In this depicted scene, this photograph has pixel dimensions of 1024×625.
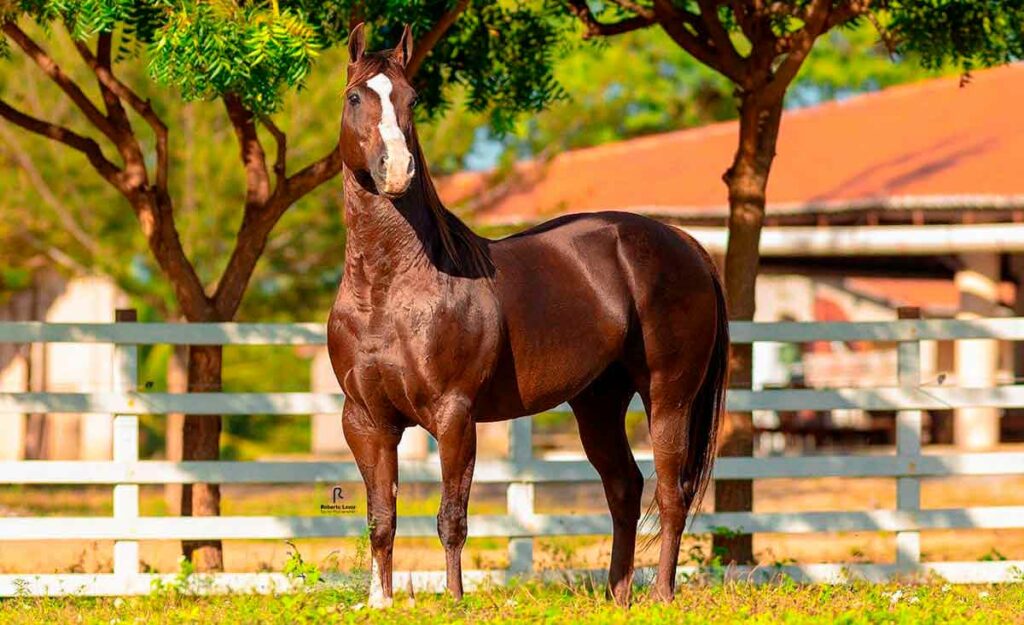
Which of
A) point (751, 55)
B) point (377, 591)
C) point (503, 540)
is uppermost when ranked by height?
point (751, 55)

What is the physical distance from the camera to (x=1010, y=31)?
9414 mm

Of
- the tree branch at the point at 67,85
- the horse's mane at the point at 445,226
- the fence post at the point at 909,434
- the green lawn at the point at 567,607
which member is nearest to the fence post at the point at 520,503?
the green lawn at the point at 567,607

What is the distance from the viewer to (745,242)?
8.71 m

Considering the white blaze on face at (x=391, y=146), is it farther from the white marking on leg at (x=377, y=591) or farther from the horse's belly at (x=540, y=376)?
the white marking on leg at (x=377, y=591)

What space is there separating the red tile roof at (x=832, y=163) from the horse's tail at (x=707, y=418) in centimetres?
985

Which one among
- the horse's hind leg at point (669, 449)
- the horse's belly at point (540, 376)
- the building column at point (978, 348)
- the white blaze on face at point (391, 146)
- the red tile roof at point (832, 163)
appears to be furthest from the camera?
the building column at point (978, 348)

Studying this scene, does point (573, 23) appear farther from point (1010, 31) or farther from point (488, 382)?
point (488, 382)

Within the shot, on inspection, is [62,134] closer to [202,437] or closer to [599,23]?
[202,437]

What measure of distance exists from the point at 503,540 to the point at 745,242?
183 inches

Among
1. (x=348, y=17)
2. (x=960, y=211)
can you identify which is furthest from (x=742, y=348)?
(x=960, y=211)

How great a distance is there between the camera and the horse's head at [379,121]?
5137 millimetres

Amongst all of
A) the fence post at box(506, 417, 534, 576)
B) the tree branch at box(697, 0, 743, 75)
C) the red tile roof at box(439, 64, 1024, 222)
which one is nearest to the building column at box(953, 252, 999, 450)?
the red tile roof at box(439, 64, 1024, 222)

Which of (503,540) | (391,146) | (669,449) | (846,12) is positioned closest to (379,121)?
(391,146)

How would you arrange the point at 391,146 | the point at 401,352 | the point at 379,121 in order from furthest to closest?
the point at 401,352 < the point at 379,121 < the point at 391,146
